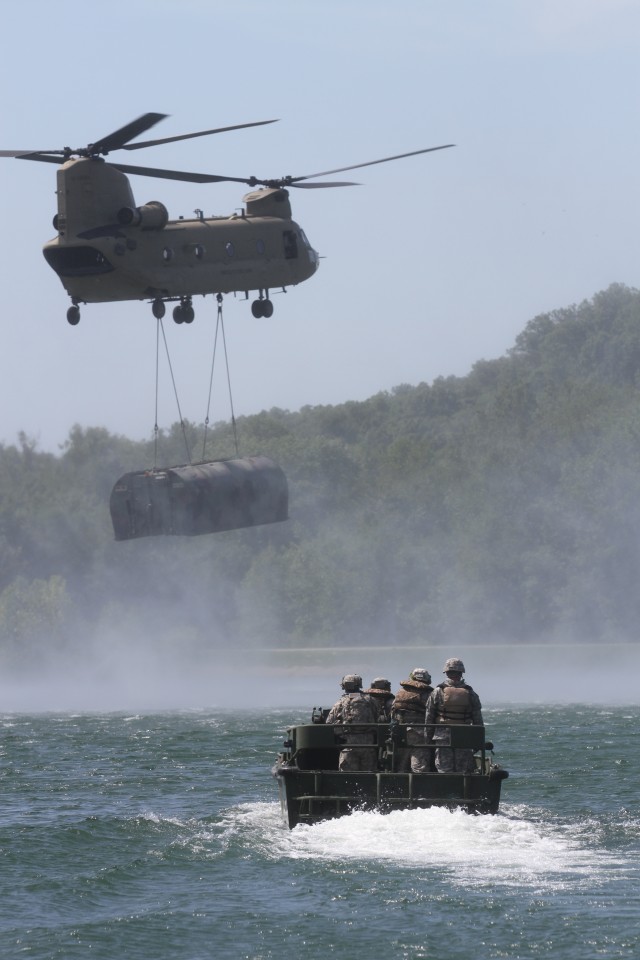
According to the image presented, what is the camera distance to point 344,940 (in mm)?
22703

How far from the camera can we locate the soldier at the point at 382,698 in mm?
31156

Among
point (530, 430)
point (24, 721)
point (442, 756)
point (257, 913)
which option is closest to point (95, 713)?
point (24, 721)

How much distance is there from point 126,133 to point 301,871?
21.5 m

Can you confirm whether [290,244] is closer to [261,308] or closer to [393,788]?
[261,308]

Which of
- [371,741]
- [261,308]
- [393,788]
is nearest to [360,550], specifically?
[261,308]

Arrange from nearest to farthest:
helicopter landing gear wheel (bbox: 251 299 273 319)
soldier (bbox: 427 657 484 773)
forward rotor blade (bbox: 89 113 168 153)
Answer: soldier (bbox: 427 657 484 773)
forward rotor blade (bbox: 89 113 168 153)
helicopter landing gear wheel (bbox: 251 299 273 319)

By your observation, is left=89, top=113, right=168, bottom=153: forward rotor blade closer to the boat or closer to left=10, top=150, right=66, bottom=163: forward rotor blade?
left=10, top=150, right=66, bottom=163: forward rotor blade

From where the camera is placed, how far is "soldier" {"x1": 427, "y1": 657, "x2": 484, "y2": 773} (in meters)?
29.6

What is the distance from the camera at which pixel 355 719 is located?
3025 cm

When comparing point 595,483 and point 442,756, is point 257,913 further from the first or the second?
point 595,483

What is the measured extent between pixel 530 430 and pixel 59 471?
29299 millimetres

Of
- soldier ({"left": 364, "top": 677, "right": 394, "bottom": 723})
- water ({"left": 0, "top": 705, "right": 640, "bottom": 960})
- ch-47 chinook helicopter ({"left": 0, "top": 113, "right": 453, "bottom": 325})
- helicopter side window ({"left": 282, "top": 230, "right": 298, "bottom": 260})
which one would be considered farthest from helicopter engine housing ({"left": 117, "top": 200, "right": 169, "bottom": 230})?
soldier ({"left": 364, "top": 677, "right": 394, "bottom": 723})

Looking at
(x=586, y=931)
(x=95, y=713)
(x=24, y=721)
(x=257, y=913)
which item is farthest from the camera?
(x=95, y=713)

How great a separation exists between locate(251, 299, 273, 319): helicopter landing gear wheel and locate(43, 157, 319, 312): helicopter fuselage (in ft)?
2.90
